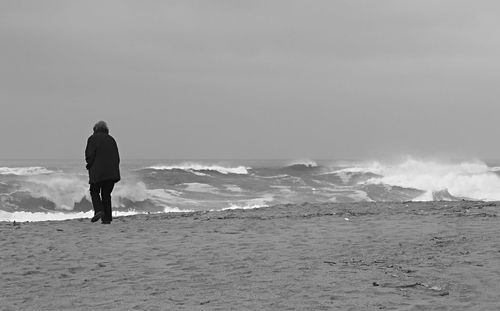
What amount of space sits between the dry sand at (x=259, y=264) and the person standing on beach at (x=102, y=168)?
318 mm

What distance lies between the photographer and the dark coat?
420 inches

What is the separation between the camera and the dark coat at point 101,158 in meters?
10.7

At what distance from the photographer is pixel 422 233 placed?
857 centimetres

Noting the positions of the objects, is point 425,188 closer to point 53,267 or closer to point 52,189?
point 52,189

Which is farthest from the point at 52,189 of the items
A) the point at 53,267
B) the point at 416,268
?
the point at 416,268

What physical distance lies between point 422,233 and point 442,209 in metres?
3.41

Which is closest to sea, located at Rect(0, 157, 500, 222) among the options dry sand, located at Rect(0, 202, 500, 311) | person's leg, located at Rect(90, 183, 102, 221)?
person's leg, located at Rect(90, 183, 102, 221)

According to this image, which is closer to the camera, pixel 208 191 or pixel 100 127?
pixel 100 127

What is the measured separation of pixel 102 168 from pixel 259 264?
4774mm

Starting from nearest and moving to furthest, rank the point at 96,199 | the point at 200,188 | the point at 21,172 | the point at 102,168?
the point at 102,168 < the point at 96,199 < the point at 200,188 < the point at 21,172

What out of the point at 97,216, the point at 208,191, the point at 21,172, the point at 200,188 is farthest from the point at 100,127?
the point at 21,172

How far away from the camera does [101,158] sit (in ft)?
35.2

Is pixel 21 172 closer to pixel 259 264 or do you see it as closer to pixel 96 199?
pixel 96 199

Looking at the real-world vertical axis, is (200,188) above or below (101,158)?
below
